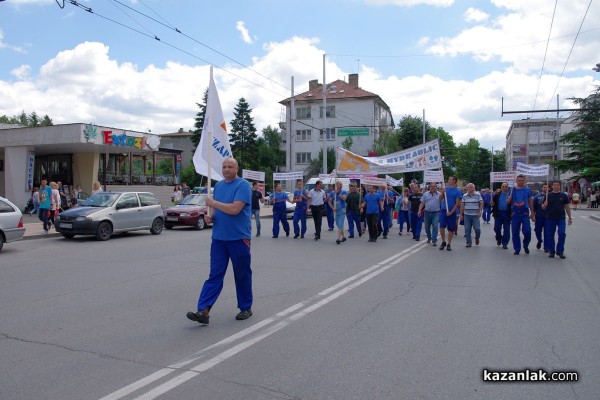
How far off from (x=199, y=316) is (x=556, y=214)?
9.56 m

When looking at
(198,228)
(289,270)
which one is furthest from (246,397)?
(198,228)

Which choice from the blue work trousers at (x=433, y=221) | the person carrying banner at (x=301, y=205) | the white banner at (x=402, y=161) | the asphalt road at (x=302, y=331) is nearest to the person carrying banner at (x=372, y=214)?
the white banner at (x=402, y=161)

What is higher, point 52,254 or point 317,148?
point 317,148

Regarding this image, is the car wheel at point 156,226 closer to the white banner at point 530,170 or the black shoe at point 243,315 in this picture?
the black shoe at point 243,315

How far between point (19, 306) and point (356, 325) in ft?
14.9

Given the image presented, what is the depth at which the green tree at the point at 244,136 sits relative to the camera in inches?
2889

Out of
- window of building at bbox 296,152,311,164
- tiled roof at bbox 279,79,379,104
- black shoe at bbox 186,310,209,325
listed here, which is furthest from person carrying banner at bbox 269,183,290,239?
tiled roof at bbox 279,79,379,104

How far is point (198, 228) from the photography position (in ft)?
67.4

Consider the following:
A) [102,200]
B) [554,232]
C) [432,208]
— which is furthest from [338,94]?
[554,232]

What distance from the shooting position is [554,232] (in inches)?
479

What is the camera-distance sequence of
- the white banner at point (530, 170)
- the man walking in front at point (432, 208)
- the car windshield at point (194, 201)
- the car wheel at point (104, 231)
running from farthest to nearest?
the car windshield at point (194, 201) → the white banner at point (530, 170) → the car wheel at point (104, 231) → the man walking in front at point (432, 208)

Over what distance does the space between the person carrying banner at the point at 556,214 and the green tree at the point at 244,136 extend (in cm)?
6203

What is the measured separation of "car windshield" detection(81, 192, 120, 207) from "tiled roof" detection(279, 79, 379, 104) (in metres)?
46.3

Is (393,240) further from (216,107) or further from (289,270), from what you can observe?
(216,107)
